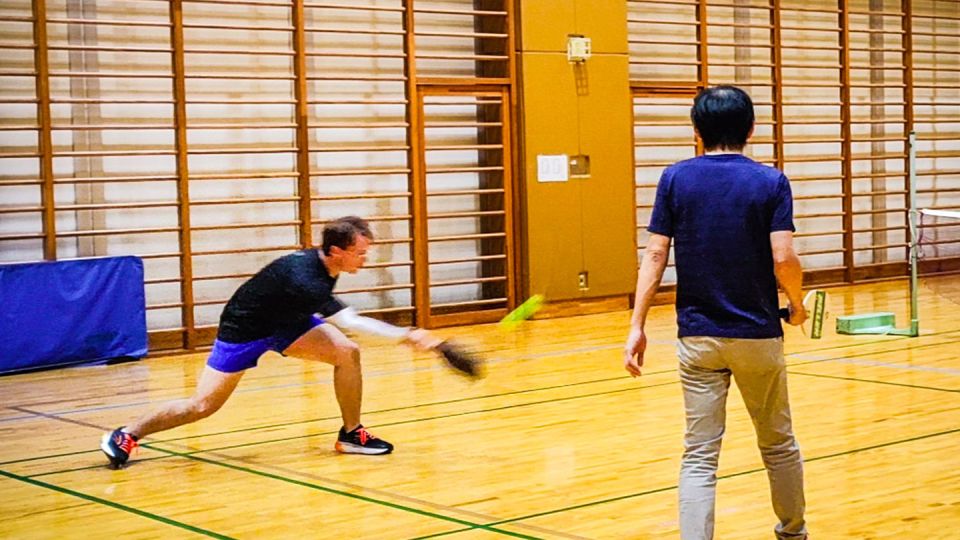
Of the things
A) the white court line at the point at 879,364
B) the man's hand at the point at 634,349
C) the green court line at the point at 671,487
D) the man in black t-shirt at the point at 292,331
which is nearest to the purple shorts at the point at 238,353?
the man in black t-shirt at the point at 292,331

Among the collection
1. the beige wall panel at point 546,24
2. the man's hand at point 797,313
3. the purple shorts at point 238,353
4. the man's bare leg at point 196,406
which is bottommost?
the man's bare leg at point 196,406

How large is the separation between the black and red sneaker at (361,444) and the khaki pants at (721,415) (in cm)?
279

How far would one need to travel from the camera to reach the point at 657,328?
12.1m

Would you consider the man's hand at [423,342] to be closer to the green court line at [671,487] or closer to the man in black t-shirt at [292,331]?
the man in black t-shirt at [292,331]

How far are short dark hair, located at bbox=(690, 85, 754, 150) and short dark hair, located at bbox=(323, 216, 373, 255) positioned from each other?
8.02 feet

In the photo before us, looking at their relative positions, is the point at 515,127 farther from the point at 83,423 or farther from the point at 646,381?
the point at 83,423

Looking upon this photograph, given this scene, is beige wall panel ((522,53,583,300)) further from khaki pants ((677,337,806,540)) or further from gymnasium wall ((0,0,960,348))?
khaki pants ((677,337,806,540))

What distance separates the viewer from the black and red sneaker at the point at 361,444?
6.56 m

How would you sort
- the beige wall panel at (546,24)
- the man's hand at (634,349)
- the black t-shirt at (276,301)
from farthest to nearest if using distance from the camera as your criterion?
the beige wall panel at (546,24) < the black t-shirt at (276,301) < the man's hand at (634,349)

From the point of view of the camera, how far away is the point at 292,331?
6.48 metres

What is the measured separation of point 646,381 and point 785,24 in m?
8.04

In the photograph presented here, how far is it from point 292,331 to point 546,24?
7.28m

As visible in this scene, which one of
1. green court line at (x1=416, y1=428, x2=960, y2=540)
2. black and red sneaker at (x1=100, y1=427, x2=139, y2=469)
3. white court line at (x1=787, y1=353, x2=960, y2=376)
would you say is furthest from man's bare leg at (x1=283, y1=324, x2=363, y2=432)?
white court line at (x1=787, y1=353, x2=960, y2=376)

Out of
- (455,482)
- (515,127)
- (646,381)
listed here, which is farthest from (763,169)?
(515,127)
